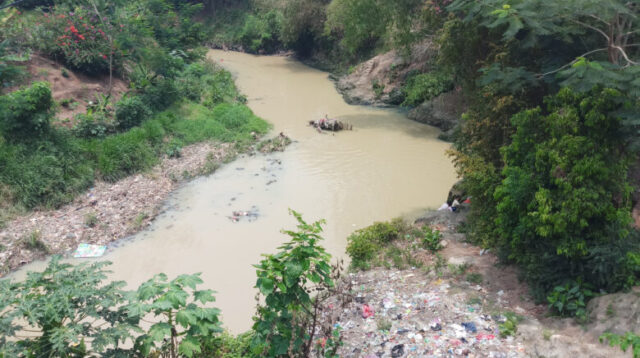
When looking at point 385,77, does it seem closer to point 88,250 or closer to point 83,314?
point 88,250

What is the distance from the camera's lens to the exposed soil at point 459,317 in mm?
4348

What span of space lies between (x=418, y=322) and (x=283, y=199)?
521cm

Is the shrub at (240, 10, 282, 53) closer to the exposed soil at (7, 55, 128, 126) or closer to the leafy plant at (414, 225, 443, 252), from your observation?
the exposed soil at (7, 55, 128, 126)

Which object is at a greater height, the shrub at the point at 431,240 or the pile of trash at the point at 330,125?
the pile of trash at the point at 330,125

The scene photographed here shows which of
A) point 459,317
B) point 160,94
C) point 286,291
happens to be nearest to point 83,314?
point 286,291

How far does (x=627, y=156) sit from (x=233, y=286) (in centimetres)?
569

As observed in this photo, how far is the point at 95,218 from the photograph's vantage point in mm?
8430

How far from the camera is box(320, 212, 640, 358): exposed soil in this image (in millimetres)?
4348

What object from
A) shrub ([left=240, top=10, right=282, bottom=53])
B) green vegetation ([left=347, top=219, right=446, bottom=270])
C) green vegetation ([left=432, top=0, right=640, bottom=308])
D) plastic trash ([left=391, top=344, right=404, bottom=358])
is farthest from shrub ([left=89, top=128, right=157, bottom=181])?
shrub ([left=240, top=10, right=282, bottom=53])

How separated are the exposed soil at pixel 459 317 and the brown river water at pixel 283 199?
1689mm

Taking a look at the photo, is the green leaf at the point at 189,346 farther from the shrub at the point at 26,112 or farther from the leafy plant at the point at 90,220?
the shrub at the point at 26,112

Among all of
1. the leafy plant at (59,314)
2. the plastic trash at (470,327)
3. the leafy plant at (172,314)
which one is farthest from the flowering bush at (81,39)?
the plastic trash at (470,327)

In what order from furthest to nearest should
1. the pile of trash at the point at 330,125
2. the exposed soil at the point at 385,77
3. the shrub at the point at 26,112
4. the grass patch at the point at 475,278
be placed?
the exposed soil at the point at 385,77, the pile of trash at the point at 330,125, the shrub at the point at 26,112, the grass patch at the point at 475,278

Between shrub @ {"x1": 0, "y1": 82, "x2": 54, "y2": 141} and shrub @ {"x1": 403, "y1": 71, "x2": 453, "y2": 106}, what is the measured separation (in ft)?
38.6
